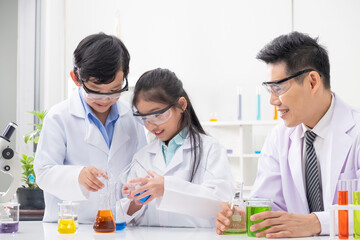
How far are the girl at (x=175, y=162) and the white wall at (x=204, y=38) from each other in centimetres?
258

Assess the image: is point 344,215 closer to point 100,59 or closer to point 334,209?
point 334,209

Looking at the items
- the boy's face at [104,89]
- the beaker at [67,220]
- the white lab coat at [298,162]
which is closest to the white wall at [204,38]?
the white lab coat at [298,162]

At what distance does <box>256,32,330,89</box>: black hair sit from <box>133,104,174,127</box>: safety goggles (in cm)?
45

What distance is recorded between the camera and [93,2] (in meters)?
5.58

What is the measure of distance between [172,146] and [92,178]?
439mm

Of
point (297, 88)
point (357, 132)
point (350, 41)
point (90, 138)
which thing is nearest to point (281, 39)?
point (297, 88)

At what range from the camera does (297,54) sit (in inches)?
78.0

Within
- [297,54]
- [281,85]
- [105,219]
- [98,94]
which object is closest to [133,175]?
[105,219]

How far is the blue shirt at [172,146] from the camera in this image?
6.96ft

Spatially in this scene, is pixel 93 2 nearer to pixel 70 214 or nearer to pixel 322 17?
pixel 322 17

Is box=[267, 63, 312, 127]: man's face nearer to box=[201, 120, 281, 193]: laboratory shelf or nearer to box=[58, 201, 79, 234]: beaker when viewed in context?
box=[58, 201, 79, 234]: beaker

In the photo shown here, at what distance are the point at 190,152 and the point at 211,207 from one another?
28 centimetres

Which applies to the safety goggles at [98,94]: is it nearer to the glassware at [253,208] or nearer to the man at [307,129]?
the man at [307,129]

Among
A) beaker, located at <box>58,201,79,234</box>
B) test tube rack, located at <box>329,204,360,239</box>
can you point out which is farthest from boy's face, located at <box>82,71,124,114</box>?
test tube rack, located at <box>329,204,360,239</box>
